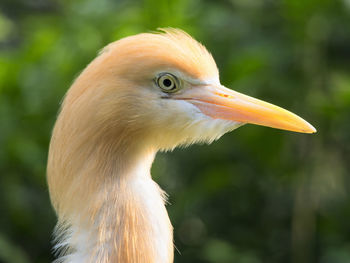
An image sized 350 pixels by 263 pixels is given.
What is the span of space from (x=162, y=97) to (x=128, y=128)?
0.17 m

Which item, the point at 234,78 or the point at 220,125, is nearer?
the point at 220,125

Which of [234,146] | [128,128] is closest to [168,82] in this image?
[128,128]

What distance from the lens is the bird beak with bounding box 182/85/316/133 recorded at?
2371mm

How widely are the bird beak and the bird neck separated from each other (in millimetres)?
300

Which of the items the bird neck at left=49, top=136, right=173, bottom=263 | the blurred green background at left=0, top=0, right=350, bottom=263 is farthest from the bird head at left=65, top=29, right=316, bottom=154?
the blurred green background at left=0, top=0, right=350, bottom=263

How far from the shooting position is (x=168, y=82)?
2.40 meters

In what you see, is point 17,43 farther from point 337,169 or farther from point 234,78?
point 337,169

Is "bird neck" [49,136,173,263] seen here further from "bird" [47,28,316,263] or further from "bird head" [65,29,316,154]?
"bird head" [65,29,316,154]

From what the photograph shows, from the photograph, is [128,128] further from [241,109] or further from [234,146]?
[234,146]

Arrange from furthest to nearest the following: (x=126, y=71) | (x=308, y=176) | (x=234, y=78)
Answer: (x=308, y=176), (x=234, y=78), (x=126, y=71)

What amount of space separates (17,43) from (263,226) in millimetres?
2740

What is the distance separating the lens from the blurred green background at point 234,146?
4.09 meters

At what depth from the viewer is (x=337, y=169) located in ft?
15.0

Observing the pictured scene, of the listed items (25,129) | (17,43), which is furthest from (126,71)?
(17,43)
